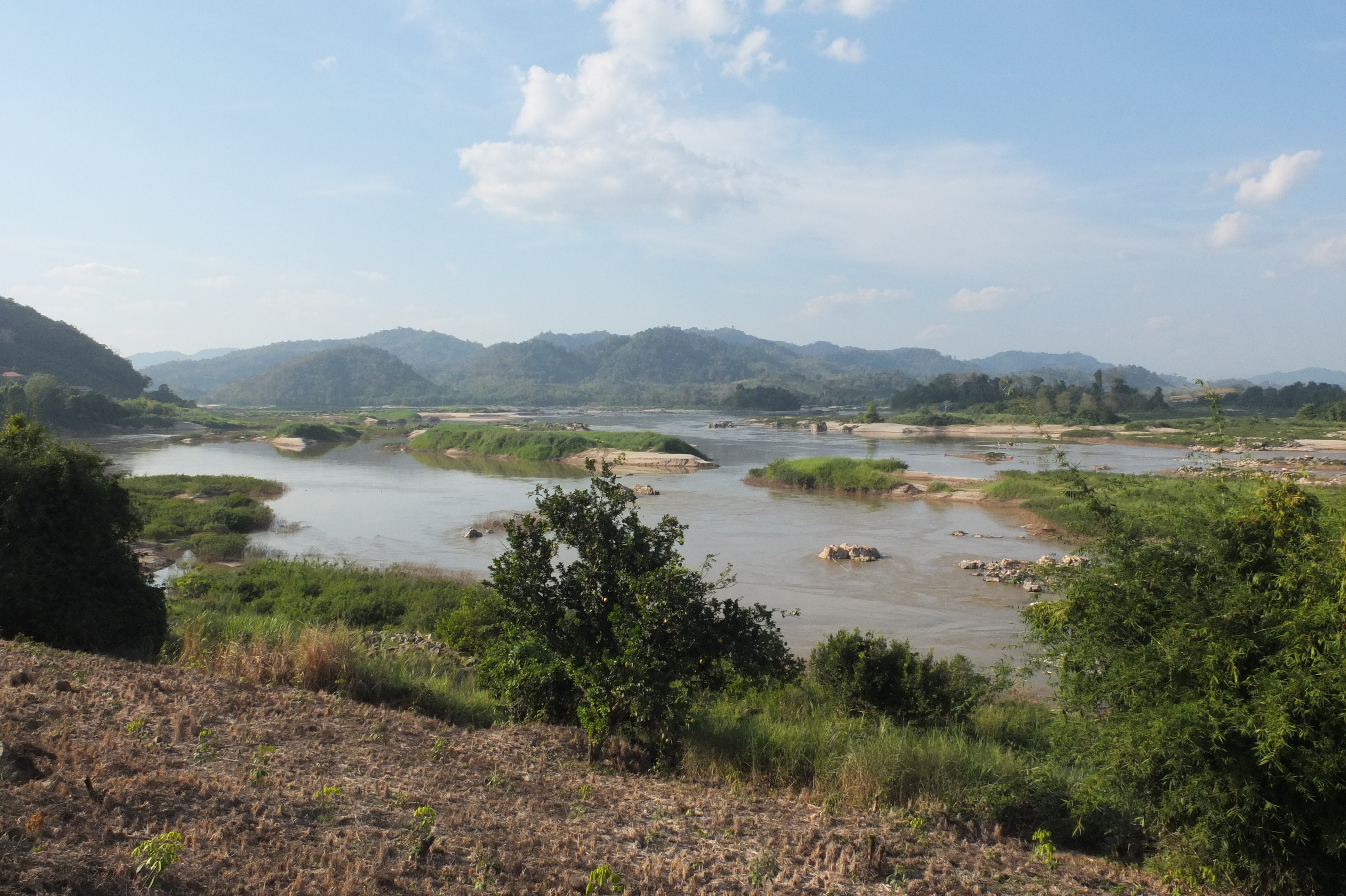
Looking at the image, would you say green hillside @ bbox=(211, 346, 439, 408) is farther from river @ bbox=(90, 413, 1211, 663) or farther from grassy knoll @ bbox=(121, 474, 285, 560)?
grassy knoll @ bbox=(121, 474, 285, 560)

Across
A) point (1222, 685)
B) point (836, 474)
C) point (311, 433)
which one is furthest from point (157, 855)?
point (311, 433)

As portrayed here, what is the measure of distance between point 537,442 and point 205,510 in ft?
112

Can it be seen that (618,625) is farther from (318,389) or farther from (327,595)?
(318,389)

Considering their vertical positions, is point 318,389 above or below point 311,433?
above

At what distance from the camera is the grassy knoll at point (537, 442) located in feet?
199

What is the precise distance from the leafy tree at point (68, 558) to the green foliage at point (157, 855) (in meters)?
5.74

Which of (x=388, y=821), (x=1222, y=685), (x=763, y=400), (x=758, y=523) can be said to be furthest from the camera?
(x=763, y=400)

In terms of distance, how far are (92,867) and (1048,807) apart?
5552 mm

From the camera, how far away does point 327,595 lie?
58.2 feet

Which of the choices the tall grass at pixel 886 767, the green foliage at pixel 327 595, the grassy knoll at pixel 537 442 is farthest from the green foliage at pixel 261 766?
the grassy knoll at pixel 537 442

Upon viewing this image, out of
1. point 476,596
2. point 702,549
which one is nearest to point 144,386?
point 702,549

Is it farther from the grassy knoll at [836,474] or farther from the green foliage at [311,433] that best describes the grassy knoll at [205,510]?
the green foliage at [311,433]

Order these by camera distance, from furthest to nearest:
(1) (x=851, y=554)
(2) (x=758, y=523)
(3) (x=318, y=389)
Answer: (3) (x=318, y=389) → (2) (x=758, y=523) → (1) (x=851, y=554)

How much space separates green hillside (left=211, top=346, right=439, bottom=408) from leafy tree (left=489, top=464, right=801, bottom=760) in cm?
16732
